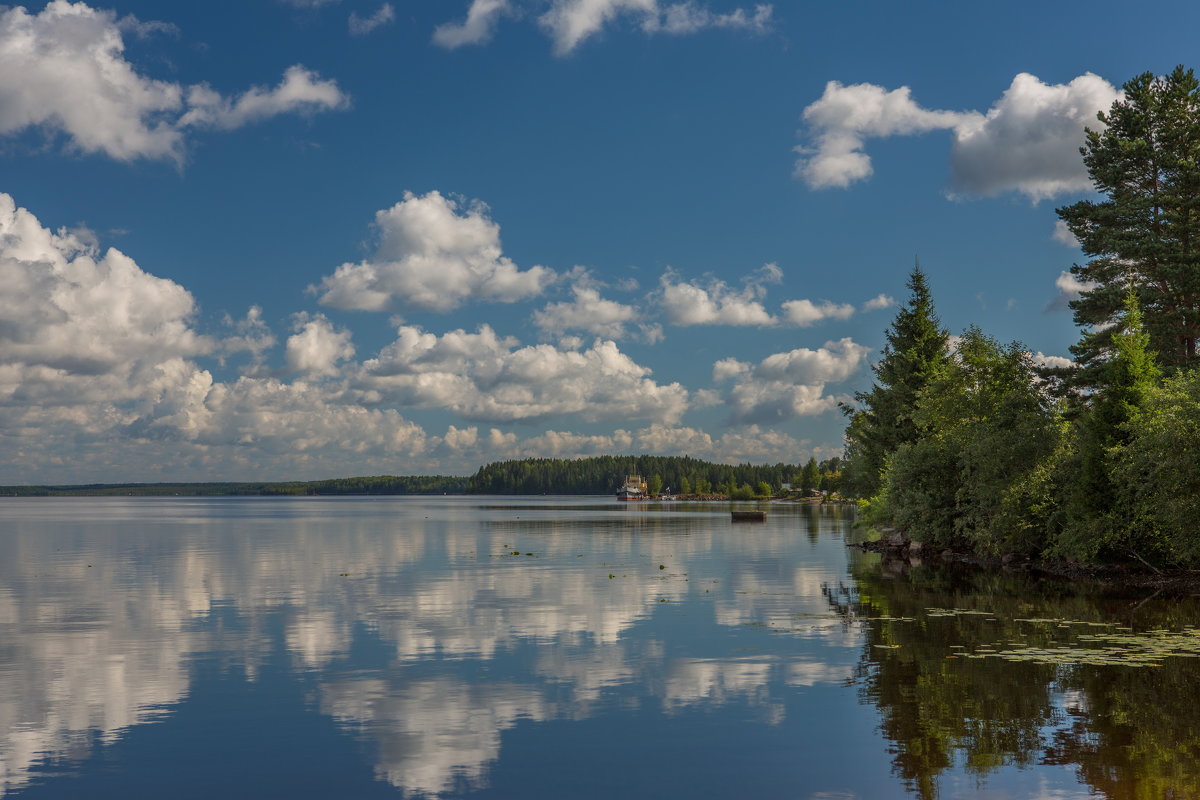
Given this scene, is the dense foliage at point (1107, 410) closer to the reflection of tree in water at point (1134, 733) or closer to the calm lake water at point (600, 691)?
the calm lake water at point (600, 691)

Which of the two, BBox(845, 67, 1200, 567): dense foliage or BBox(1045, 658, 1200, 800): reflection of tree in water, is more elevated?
BBox(845, 67, 1200, 567): dense foliage

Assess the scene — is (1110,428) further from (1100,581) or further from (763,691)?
(763,691)

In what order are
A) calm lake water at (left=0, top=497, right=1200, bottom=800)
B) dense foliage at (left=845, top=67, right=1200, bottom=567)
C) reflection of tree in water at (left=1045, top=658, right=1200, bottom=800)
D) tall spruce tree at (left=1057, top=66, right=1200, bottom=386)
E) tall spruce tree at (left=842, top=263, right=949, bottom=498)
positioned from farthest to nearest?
tall spruce tree at (left=842, top=263, right=949, bottom=498) → tall spruce tree at (left=1057, top=66, right=1200, bottom=386) → dense foliage at (left=845, top=67, right=1200, bottom=567) → calm lake water at (left=0, top=497, right=1200, bottom=800) → reflection of tree in water at (left=1045, top=658, right=1200, bottom=800)

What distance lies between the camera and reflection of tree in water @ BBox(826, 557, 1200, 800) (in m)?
15.6

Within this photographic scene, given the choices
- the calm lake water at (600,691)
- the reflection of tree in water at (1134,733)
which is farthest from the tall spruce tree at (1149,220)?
the reflection of tree in water at (1134,733)

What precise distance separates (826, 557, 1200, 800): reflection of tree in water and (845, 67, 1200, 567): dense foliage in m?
8.49

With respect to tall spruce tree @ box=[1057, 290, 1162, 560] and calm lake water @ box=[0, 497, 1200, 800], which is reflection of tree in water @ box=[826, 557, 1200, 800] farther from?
tall spruce tree @ box=[1057, 290, 1162, 560]

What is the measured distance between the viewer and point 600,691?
860 inches

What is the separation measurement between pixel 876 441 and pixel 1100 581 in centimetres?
3913

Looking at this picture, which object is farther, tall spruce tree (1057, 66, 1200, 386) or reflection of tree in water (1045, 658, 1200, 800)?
tall spruce tree (1057, 66, 1200, 386)

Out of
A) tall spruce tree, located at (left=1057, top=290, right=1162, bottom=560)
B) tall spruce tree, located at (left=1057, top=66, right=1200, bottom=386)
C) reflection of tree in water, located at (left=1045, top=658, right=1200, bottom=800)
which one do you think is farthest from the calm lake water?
tall spruce tree, located at (left=1057, top=66, right=1200, bottom=386)

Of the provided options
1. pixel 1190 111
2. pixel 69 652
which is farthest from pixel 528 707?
pixel 1190 111

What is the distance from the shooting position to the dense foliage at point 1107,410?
136 feet

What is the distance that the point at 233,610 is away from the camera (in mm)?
36188
